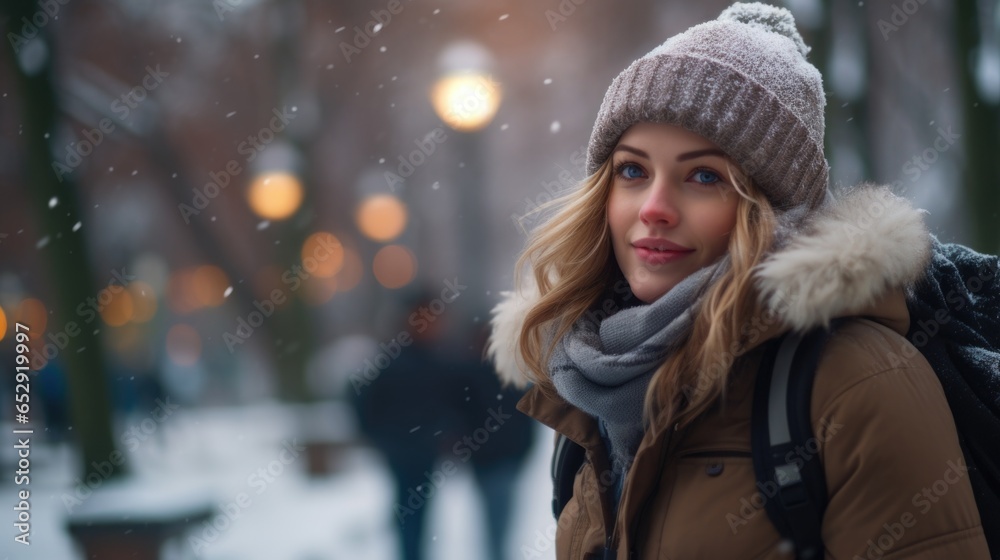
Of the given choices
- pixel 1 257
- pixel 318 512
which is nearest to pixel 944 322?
pixel 318 512

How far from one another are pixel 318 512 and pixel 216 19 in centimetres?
557

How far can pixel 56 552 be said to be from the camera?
19.1ft

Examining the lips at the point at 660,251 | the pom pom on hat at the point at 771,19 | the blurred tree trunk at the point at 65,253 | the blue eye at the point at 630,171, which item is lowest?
the lips at the point at 660,251

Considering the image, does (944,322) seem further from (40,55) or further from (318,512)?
(318,512)

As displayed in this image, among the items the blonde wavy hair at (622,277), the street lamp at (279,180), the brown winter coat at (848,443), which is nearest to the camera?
the brown winter coat at (848,443)

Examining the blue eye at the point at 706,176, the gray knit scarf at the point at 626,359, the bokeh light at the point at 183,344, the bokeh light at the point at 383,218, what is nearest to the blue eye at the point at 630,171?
the blue eye at the point at 706,176

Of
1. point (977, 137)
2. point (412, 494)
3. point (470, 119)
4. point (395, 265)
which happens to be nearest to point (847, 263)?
point (412, 494)

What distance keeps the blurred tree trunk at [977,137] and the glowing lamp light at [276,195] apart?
23.9 feet

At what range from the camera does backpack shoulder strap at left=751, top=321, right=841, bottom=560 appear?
1.62 meters

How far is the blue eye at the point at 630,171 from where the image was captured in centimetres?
206

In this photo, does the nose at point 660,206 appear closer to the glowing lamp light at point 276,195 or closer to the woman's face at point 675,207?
the woman's face at point 675,207

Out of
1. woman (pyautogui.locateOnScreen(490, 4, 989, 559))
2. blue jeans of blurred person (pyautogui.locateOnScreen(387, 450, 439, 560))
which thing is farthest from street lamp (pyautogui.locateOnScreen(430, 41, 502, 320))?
woman (pyautogui.locateOnScreen(490, 4, 989, 559))

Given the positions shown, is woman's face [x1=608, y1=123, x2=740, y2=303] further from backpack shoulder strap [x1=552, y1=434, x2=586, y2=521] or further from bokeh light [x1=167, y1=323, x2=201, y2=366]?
bokeh light [x1=167, y1=323, x2=201, y2=366]

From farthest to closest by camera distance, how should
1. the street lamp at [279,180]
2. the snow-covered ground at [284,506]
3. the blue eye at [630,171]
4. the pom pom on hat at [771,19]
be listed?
the street lamp at [279,180] → the snow-covered ground at [284,506] → the pom pom on hat at [771,19] → the blue eye at [630,171]
